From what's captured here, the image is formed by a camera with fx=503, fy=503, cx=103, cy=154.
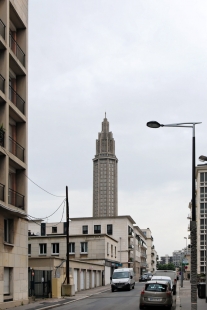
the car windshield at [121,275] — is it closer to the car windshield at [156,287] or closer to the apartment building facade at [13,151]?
the apartment building facade at [13,151]

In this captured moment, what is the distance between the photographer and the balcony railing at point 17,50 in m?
31.8

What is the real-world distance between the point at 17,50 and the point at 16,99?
322 cm

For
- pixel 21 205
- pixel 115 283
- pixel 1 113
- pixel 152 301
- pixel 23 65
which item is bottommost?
pixel 115 283

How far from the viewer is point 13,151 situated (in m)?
30.8

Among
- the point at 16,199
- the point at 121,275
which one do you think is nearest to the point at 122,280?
the point at 121,275

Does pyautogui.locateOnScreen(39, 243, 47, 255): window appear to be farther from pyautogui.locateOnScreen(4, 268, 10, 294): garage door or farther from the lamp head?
the lamp head

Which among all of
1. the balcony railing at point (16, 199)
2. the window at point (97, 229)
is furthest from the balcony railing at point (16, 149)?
the window at point (97, 229)

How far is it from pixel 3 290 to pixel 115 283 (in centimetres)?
2048

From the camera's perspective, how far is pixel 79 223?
89438 mm

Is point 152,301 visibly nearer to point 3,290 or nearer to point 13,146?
point 3,290

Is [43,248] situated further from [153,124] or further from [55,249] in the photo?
[153,124]

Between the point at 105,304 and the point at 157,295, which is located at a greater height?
the point at 157,295

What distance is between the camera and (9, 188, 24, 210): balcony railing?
99.1 feet

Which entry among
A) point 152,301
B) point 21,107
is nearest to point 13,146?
point 21,107
